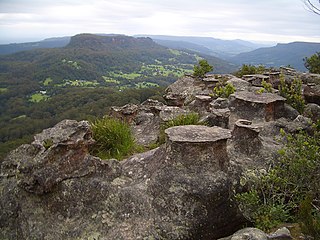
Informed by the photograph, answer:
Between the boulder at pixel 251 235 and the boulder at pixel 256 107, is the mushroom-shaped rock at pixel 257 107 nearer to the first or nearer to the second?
the boulder at pixel 256 107

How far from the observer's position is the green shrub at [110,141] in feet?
31.2

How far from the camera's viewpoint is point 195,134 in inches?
303

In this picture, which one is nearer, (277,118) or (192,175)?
(192,175)

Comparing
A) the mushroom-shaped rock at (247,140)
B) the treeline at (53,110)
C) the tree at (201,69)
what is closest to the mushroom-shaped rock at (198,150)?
the mushroom-shaped rock at (247,140)

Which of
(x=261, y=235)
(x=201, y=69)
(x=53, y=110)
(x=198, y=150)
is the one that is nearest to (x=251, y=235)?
(x=261, y=235)

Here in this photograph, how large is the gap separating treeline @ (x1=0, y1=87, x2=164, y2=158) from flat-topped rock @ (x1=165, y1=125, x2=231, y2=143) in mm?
55380

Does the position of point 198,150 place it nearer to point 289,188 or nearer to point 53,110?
point 289,188

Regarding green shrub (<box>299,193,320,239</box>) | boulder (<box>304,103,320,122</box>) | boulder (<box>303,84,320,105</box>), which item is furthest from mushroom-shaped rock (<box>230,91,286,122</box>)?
green shrub (<box>299,193,320,239</box>)

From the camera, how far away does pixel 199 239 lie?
21.2 feet

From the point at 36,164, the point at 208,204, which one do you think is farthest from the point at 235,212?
the point at 36,164

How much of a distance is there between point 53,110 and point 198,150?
11727 centimetres

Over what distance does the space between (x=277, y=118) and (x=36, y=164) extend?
9.12 meters

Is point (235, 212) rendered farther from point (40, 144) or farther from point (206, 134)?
point (40, 144)

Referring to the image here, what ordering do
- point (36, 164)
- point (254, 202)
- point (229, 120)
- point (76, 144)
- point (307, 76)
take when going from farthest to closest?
point (307, 76) → point (229, 120) → point (76, 144) → point (36, 164) → point (254, 202)
